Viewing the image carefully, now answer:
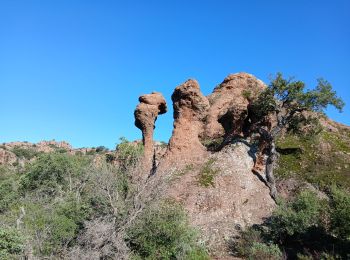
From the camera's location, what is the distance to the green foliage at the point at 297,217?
57.1ft

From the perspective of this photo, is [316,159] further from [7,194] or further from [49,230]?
[7,194]

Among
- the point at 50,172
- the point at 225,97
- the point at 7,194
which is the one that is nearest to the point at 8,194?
the point at 7,194

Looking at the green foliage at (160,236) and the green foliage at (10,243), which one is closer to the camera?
the green foliage at (10,243)

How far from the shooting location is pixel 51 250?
1412cm

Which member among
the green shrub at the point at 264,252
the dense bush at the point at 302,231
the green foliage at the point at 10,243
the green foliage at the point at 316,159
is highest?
the green foliage at the point at 316,159

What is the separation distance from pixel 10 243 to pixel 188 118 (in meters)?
15.1

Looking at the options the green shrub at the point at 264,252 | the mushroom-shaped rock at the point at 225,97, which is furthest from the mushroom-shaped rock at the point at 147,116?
the green shrub at the point at 264,252

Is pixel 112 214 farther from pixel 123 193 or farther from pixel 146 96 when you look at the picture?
pixel 146 96

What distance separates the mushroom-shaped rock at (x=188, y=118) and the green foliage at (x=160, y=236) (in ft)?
29.3

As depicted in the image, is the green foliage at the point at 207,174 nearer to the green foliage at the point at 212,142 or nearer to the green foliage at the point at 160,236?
the green foliage at the point at 212,142

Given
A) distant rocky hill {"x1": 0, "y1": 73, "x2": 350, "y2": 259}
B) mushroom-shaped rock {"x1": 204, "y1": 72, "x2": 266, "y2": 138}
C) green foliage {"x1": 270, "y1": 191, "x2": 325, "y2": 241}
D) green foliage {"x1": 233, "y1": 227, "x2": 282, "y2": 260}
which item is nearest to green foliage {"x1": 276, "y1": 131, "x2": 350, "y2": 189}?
distant rocky hill {"x1": 0, "y1": 73, "x2": 350, "y2": 259}

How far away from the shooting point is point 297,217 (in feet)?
57.0

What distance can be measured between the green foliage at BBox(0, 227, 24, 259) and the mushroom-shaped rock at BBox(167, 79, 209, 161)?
41.7ft

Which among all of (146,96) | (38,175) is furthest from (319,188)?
(38,175)
